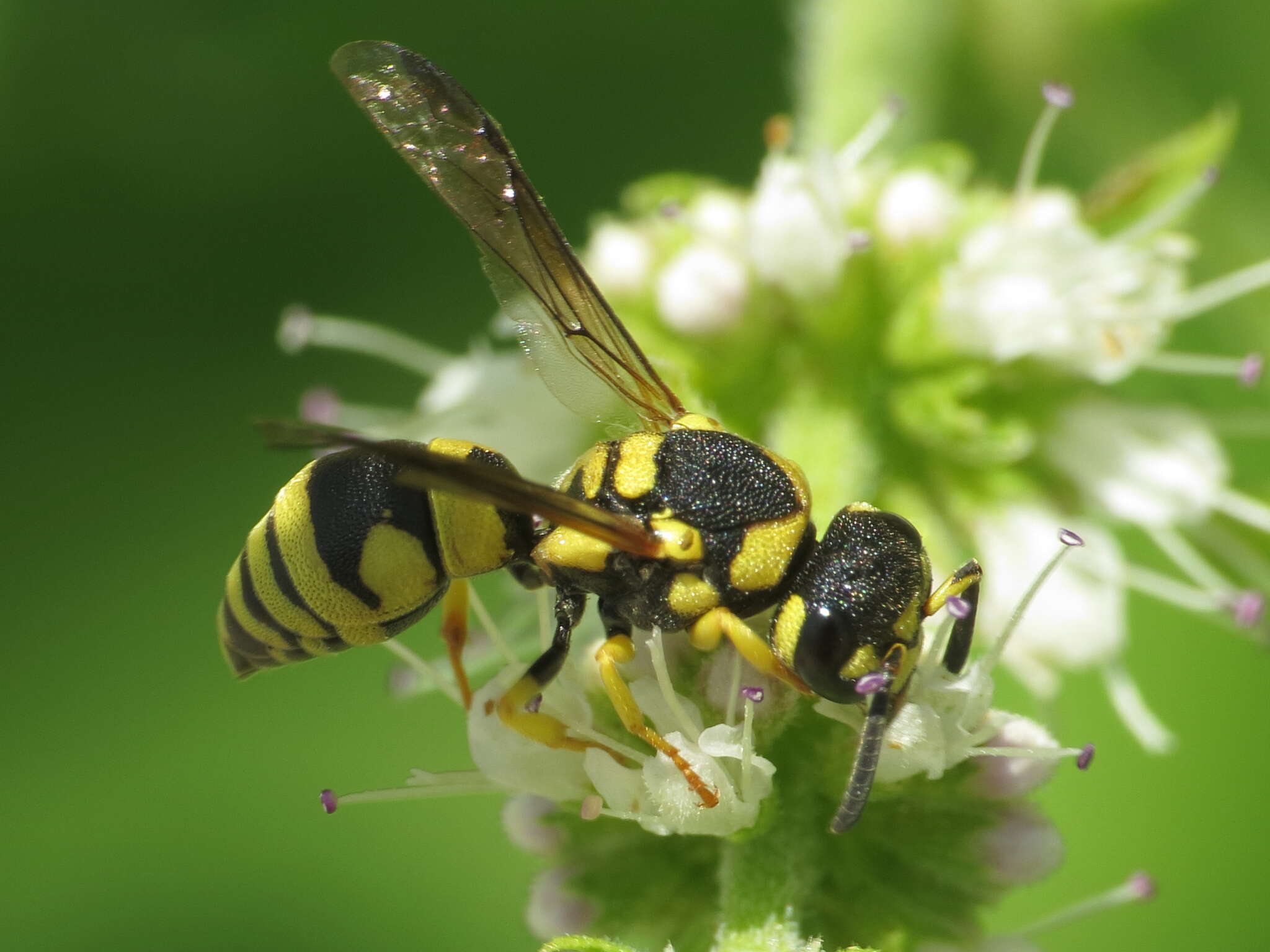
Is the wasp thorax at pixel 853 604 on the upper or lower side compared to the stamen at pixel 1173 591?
lower

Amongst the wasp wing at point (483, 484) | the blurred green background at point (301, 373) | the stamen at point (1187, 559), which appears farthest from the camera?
the blurred green background at point (301, 373)

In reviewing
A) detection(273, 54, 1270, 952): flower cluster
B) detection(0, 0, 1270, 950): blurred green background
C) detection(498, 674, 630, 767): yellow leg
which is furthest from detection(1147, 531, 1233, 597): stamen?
detection(498, 674, 630, 767): yellow leg

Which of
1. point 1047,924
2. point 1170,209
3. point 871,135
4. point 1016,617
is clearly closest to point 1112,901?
point 1047,924

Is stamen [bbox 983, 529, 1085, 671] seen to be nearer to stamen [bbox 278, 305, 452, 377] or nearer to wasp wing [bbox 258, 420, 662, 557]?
wasp wing [bbox 258, 420, 662, 557]

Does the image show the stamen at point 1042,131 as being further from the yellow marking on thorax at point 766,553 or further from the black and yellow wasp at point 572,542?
the yellow marking on thorax at point 766,553

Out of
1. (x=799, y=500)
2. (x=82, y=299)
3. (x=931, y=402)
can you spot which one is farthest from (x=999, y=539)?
(x=82, y=299)

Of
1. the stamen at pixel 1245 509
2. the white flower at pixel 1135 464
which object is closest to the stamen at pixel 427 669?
the white flower at pixel 1135 464
